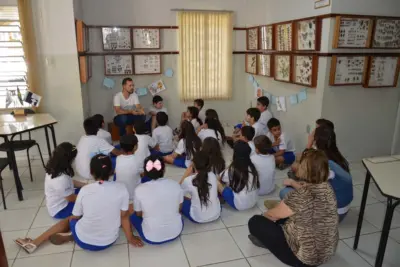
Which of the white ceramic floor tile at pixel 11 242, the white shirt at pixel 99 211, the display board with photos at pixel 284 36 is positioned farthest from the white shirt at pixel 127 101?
the white shirt at pixel 99 211

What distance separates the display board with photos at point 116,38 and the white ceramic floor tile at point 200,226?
11.6 feet

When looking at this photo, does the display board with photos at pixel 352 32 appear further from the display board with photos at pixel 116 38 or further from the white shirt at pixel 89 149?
the display board with photos at pixel 116 38

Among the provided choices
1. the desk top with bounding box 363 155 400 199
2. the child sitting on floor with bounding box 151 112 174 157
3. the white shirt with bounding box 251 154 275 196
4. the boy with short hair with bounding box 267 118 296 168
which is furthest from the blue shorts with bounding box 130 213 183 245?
the boy with short hair with bounding box 267 118 296 168

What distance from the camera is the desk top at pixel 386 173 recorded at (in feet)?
6.28

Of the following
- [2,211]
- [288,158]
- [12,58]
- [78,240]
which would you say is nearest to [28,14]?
[12,58]

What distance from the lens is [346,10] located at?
11.9 feet

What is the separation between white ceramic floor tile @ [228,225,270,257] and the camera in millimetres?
2412

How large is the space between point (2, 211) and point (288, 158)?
3235 mm

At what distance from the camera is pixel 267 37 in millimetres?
5012

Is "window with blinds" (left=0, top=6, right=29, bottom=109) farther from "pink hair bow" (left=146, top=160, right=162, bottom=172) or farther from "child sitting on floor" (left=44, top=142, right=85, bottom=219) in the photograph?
"pink hair bow" (left=146, top=160, right=162, bottom=172)

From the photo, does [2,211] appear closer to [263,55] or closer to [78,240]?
[78,240]

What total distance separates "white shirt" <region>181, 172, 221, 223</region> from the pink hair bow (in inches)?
15.4

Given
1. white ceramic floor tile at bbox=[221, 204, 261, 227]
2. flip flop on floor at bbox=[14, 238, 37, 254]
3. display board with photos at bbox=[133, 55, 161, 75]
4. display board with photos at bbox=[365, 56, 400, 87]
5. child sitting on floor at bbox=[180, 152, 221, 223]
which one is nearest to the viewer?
flip flop on floor at bbox=[14, 238, 37, 254]

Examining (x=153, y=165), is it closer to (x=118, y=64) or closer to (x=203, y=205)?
(x=203, y=205)
